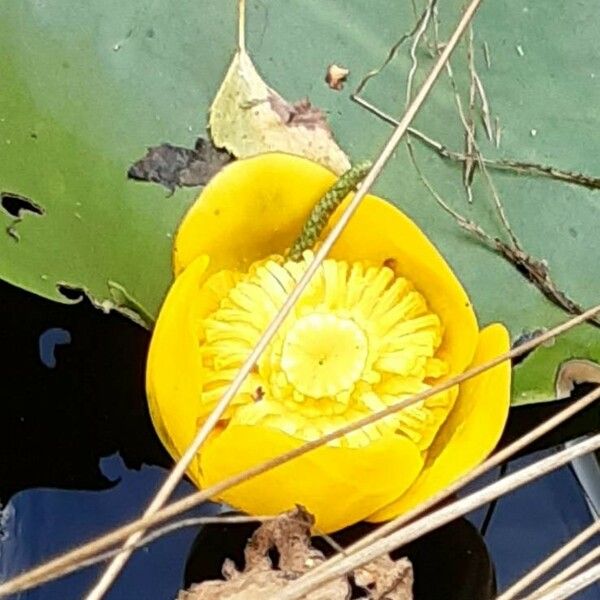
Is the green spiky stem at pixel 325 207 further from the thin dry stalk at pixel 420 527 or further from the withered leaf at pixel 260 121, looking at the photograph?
the thin dry stalk at pixel 420 527

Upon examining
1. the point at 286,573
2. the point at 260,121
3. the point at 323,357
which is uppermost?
the point at 260,121

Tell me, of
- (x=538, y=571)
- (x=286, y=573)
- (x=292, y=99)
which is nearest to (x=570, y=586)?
(x=538, y=571)

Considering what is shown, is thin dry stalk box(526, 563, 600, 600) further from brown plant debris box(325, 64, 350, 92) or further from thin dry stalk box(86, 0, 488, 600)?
brown plant debris box(325, 64, 350, 92)

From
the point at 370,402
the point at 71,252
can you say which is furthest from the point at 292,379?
the point at 71,252

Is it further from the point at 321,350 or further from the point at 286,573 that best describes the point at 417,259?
the point at 286,573

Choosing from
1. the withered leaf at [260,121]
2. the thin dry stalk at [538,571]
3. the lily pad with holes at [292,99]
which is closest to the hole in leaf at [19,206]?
the lily pad with holes at [292,99]

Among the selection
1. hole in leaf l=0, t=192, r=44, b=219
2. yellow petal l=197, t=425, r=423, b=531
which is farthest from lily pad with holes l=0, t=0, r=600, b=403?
yellow petal l=197, t=425, r=423, b=531
